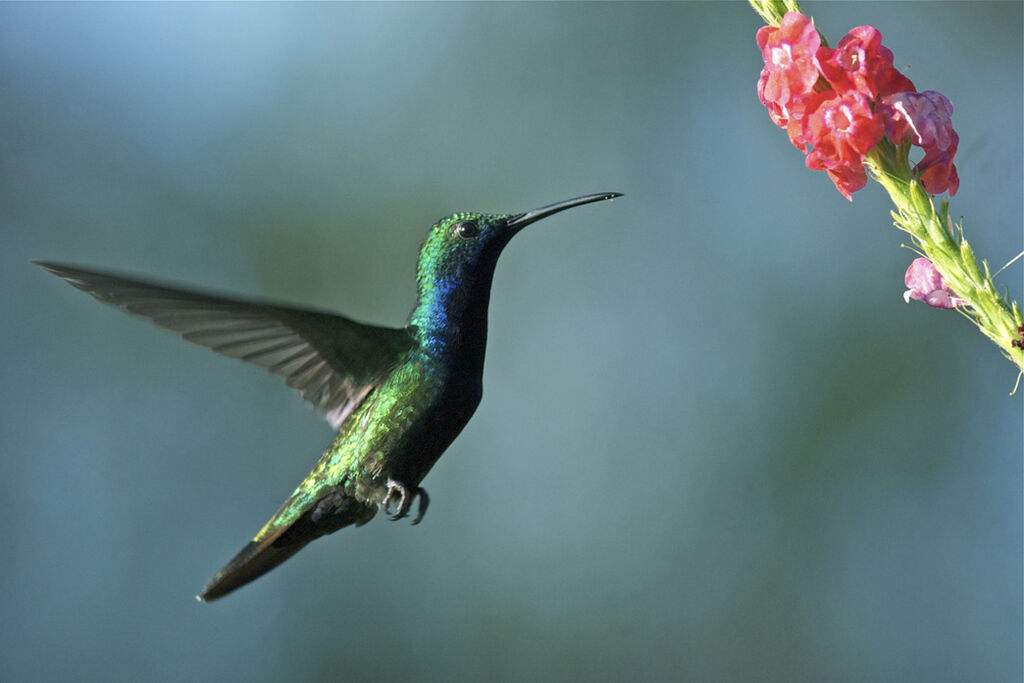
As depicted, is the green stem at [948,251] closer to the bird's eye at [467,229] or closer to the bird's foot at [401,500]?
the bird's eye at [467,229]

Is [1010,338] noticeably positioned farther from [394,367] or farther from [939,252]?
[394,367]

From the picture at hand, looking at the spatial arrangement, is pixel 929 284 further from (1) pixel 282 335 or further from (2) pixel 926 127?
(1) pixel 282 335

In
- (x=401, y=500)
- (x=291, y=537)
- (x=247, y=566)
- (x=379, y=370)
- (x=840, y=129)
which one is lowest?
(x=247, y=566)

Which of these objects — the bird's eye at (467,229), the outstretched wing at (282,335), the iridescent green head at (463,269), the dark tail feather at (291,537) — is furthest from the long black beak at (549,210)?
the dark tail feather at (291,537)

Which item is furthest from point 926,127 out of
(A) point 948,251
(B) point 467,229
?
(B) point 467,229

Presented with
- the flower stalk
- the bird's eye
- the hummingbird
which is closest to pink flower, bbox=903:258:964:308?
the flower stalk

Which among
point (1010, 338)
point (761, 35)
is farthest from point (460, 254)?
point (1010, 338)

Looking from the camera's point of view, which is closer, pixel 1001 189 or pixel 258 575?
pixel 258 575
